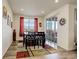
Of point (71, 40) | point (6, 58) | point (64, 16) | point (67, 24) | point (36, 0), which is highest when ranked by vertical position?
point (36, 0)

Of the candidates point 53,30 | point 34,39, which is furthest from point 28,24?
point 34,39

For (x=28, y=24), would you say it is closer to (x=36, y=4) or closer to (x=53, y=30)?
(x=53, y=30)

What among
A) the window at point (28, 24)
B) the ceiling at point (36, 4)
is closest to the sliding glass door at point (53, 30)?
the ceiling at point (36, 4)

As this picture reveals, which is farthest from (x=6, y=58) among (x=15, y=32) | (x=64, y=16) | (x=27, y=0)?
(x=15, y=32)

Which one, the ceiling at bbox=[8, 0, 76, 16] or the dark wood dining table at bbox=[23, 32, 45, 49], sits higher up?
the ceiling at bbox=[8, 0, 76, 16]

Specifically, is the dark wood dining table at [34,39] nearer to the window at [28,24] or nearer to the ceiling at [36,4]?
the ceiling at [36,4]

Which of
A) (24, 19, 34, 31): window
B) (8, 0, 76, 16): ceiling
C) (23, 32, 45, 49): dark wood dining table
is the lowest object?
(23, 32, 45, 49): dark wood dining table

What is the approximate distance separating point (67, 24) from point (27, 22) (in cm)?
583

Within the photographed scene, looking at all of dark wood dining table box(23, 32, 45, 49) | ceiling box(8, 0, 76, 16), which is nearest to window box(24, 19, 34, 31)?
ceiling box(8, 0, 76, 16)

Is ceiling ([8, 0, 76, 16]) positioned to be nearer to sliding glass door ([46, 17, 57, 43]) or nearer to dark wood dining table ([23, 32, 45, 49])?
sliding glass door ([46, 17, 57, 43])

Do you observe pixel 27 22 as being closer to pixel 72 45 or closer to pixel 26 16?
pixel 26 16

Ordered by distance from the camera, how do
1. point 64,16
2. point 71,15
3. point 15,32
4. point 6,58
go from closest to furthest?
1. point 6,58
2. point 71,15
3. point 64,16
4. point 15,32

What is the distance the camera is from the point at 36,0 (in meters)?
4.81

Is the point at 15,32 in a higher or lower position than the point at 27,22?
lower
